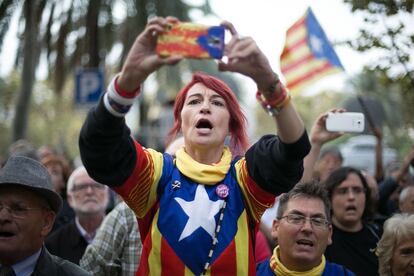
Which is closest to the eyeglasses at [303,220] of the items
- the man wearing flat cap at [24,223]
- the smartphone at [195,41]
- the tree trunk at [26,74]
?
the man wearing flat cap at [24,223]

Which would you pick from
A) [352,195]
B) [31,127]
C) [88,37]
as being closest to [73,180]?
[352,195]

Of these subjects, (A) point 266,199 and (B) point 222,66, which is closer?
(B) point 222,66

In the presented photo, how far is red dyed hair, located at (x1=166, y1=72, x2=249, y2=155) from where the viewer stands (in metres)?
3.74

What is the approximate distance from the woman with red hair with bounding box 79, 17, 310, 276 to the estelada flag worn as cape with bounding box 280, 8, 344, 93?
333 centimetres

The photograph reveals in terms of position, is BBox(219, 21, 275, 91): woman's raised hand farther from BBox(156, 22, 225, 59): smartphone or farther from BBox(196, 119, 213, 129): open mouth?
BBox(196, 119, 213, 129): open mouth

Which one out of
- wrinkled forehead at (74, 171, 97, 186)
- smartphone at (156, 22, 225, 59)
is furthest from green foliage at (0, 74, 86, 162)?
smartphone at (156, 22, 225, 59)

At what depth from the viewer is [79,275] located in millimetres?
3531

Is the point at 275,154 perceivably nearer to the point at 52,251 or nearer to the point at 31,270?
the point at 31,270

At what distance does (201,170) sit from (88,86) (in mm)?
7738

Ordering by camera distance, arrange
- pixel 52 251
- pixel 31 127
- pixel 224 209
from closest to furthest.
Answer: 1. pixel 224 209
2. pixel 52 251
3. pixel 31 127

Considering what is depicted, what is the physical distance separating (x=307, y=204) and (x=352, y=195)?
1375 mm

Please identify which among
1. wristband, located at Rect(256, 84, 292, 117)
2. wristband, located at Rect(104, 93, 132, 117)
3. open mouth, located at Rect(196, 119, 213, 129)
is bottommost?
open mouth, located at Rect(196, 119, 213, 129)

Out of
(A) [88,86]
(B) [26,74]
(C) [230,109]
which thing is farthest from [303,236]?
(B) [26,74]

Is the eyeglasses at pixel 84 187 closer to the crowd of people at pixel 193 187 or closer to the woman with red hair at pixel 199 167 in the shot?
the crowd of people at pixel 193 187
